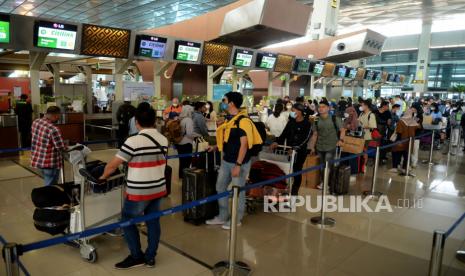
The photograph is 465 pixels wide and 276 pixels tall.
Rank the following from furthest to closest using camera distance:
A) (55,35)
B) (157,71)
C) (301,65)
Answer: (301,65)
(157,71)
(55,35)

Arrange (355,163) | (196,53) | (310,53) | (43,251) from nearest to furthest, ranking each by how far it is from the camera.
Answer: (43,251)
(355,163)
(196,53)
(310,53)

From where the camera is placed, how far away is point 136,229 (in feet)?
10.1

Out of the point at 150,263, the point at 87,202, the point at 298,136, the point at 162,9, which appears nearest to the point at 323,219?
the point at 298,136

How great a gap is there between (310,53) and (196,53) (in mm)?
10511

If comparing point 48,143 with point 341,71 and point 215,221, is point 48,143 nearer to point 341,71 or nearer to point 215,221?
point 215,221

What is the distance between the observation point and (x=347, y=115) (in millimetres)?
7305

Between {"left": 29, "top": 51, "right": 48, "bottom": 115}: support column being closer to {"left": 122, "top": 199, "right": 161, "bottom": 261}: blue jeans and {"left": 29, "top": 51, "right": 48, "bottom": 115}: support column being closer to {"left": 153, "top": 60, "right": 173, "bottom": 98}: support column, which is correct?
{"left": 153, "top": 60, "right": 173, "bottom": 98}: support column

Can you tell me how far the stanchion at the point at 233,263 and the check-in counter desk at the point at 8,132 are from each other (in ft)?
23.3

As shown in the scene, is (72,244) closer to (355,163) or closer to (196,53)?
(355,163)

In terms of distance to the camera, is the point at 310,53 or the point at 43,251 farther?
the point at 310,53

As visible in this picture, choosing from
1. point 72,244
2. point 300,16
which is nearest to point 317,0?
point 300,16

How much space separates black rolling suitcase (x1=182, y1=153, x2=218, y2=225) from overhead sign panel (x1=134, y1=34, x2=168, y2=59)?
18.1 feet

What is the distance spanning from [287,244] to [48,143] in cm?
316

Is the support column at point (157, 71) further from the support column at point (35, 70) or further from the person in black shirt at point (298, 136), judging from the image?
the person in black shirt at point (298, 136)
